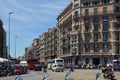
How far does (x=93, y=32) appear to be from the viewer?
367ft

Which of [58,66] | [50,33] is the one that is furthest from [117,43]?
[50,33]

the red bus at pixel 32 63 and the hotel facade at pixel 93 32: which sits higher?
the hotel facade at pixel 93 32

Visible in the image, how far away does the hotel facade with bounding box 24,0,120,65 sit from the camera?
10875cm

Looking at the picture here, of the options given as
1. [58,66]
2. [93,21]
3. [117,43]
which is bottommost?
[58,66]

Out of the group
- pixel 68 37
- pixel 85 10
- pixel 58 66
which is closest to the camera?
pixel 58 66

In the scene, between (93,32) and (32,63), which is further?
(93,32)

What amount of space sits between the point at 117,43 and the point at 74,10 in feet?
67.1

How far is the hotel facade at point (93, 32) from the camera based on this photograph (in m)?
109

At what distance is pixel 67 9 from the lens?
432 feet

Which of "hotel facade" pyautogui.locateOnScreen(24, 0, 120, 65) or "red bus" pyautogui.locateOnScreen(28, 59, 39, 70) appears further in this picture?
"hotel facade" pyautogui.locateOnScreen(24, 0, 120, 65)

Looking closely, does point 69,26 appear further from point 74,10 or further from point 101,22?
point 101,22

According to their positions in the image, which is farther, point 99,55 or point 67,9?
point 67,9

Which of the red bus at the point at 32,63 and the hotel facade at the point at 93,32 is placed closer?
the red bus at the point at 32,63

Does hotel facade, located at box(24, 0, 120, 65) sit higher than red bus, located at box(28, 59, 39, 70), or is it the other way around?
hotel facade, located at box(24, 0, 120, 65)
